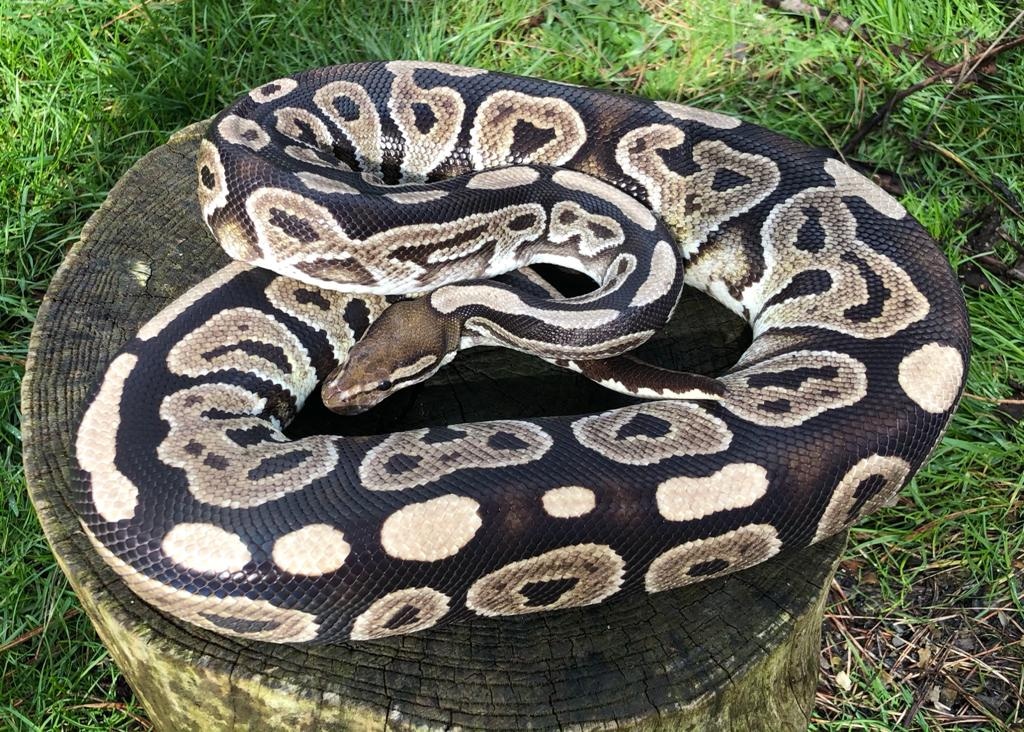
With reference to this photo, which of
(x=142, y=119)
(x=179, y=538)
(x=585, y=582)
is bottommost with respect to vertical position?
(x=585, y=582)

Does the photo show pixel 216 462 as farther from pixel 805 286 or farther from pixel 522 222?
pixel 805 286

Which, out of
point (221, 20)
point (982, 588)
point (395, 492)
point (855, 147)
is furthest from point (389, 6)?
point (982, 588)

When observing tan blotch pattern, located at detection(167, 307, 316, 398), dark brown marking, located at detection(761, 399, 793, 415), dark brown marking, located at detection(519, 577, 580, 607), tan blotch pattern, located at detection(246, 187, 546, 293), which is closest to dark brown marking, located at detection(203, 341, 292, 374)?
tan blotch pattern, located at detection(167, 307, 316, 398)

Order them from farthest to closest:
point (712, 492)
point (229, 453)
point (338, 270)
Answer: point (338, 270), point (229, 453), point (712, 492)

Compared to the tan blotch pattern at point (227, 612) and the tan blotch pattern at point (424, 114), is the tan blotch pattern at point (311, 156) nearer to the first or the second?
the tan blotch pattern at point (424, 114)

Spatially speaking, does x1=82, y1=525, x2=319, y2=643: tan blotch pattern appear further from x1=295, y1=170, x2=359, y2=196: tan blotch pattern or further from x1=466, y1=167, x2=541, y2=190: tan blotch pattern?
x1=466, y1=167, x2=541, y2=190: tan blotch pattern

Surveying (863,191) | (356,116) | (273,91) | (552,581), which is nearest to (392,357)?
(552,581)

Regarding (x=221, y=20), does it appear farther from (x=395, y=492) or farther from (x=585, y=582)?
(x=585, y=582)

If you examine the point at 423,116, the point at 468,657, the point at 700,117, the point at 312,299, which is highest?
the point at 423,116
